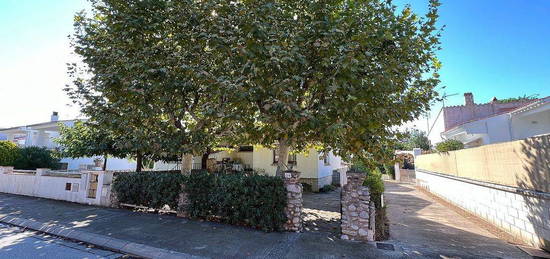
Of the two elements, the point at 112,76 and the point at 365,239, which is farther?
the point at 112,76

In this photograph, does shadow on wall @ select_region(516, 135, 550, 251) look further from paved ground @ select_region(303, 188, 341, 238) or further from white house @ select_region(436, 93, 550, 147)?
white house @ select_region(436, 93, 550, 147)

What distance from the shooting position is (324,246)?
5.93m

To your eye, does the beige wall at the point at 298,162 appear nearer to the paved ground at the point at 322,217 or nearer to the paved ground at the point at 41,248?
the paved ground at the point at 322,217

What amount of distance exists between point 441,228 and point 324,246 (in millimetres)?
5227

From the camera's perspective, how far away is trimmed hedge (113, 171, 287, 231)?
6.97 meters

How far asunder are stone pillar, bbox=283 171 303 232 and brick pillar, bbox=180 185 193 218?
11.5 feet

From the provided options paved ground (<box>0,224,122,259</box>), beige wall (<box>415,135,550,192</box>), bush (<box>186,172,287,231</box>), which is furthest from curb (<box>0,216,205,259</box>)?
beige wall (<box>415,135,550,192</box>)

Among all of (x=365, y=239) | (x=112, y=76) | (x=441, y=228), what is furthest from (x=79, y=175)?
(x=441, y=228)

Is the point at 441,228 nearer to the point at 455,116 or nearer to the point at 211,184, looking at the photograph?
the point at 211,184

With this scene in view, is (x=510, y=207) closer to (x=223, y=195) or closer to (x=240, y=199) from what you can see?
(x=240, y=199)

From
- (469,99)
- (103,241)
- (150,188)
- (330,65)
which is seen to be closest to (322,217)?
(330,65)

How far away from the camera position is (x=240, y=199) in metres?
7.28

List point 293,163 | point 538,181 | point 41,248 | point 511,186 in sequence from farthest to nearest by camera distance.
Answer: point 293,163
point 511,186
point 538,181
point 41,248

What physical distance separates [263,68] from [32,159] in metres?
20.2
